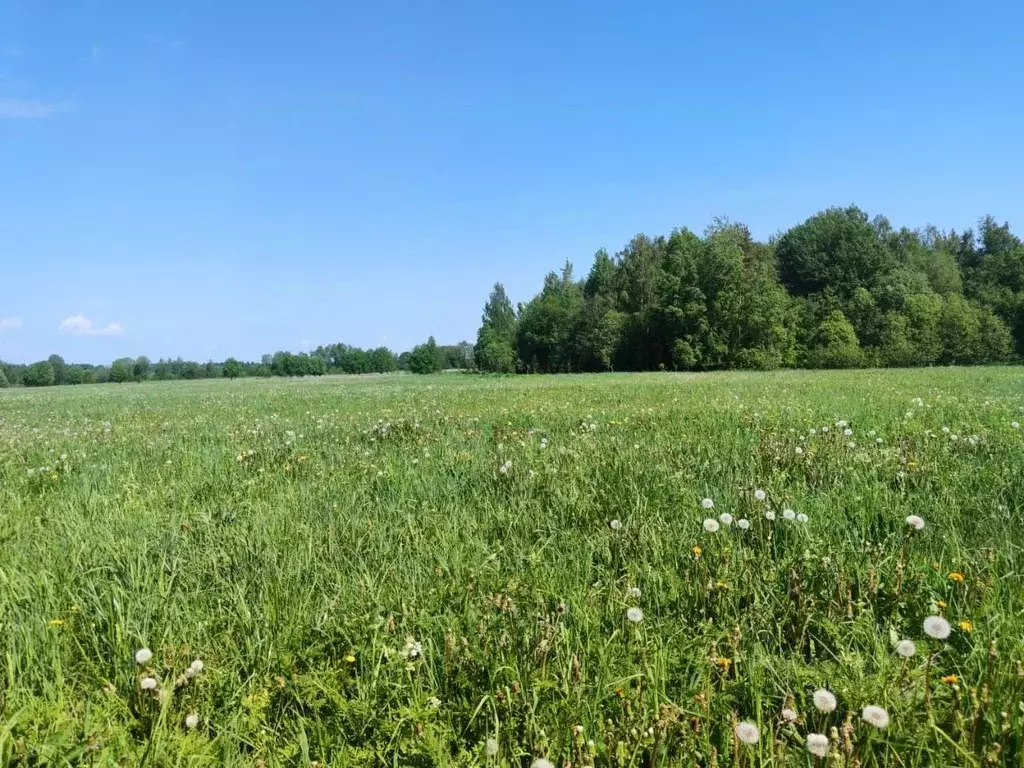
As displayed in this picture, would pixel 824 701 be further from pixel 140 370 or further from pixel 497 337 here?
pixel 140 370

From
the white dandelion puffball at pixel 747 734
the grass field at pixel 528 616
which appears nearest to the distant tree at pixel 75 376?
the grass field at pixel 528 616

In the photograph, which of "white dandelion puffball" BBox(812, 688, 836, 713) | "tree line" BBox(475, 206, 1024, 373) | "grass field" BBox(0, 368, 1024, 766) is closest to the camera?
"white dandelion puffball" BBox(812, 688, 836, 713)

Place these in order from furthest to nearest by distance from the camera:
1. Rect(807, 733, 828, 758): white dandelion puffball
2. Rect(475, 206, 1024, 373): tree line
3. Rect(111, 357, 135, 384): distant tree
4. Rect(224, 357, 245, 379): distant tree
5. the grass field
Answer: Rect(224, 357, 245, 379): distant tree → Rect(111, 357, 135, 384): distant tree → Rect(475, 206, 1024, 373): tree line → the grass field → Rect(807, 733, 828, 758): white dandelion puffball

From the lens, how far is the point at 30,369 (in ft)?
294

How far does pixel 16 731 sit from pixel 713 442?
18.0 ft

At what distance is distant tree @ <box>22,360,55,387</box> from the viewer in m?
86.8

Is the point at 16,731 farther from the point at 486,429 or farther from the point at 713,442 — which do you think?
the point at 486,429

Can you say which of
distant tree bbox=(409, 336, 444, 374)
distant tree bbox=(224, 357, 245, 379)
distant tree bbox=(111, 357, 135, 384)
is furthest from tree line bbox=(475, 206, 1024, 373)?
distant tree bbox=(111, 357, 135, 384)

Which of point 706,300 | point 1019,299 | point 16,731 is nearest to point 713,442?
point 16,731

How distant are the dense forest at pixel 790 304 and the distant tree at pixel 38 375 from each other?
1.41 feet

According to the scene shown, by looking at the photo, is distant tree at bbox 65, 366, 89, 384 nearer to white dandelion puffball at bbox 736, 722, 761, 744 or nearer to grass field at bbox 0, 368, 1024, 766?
grass field at bbox 0, 368, 1024, 766

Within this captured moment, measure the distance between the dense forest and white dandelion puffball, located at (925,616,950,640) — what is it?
191 ft

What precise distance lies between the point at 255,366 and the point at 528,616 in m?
123

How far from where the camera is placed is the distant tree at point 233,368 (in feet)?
336
